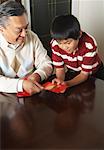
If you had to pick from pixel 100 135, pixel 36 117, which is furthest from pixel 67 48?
pixel 100 135

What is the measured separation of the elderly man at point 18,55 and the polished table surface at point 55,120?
77 millimetres

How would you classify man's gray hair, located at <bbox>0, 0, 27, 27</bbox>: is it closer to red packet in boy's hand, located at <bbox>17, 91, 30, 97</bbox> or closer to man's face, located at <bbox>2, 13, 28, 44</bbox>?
man's face, located at <bbox>2, 13, 28, 44</bbox>

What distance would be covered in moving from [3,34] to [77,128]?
0.73 meters

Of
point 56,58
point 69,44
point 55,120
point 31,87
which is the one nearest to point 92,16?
point 56,58

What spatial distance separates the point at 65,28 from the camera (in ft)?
4.37

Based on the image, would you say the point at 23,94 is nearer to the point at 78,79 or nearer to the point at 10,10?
the point at 78,79

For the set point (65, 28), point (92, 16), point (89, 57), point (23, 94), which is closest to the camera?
point (23, 94)

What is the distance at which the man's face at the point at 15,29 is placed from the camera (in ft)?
4.32

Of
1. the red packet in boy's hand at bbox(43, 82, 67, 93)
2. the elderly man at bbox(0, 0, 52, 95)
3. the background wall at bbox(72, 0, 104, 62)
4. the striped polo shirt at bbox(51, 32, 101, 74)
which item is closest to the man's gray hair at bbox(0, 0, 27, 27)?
the elderly man at bbox(0, 0, 52, 95)

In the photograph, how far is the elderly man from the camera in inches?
50.8

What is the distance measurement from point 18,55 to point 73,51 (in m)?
0.32

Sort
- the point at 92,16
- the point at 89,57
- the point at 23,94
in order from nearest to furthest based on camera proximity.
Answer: the point at 23,94
the point at 89,57
the point at 92,16

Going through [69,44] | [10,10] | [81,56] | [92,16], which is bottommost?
[92,16]

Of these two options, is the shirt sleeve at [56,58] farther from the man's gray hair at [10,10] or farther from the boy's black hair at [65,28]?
the man's gray hair at [10,10]
